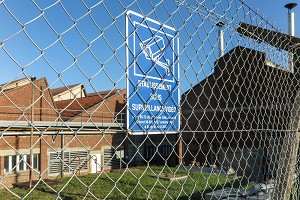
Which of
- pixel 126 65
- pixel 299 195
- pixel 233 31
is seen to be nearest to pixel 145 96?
pixel 126 65

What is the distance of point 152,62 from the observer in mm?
1709

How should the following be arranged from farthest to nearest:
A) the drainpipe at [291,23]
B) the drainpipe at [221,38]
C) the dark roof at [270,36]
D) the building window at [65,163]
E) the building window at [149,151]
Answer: the building window at [149,151], the drainpipe at [291,23], the dark roof at [270,36], the drainpipe at [221,38], the building window at [65,163]

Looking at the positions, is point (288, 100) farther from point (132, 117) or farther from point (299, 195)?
point (132, 117)

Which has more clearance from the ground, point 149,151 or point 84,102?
point 84,102

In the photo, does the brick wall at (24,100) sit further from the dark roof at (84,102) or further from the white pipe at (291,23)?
the white pipe at (291,23)

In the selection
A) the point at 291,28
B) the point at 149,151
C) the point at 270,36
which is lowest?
the point at 149,151

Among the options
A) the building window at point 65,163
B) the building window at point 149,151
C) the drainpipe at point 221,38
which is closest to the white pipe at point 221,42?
the drainpipe at point 221,38

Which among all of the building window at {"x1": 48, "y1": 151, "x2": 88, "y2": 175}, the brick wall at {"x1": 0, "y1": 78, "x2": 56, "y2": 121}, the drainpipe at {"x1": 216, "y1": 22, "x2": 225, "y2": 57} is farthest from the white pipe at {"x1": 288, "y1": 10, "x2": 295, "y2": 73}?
the brick wall at {"x1": 0, "y1": 78, "x2": 56, "y2": 121}

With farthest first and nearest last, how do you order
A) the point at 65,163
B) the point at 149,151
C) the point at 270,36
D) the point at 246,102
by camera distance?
the point at 149,151, the point at 246,102, the point at 270,36, the point at 65,163

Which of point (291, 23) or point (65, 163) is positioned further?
point (291, 23)

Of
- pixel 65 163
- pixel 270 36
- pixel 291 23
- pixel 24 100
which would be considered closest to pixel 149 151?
pixel 24 100

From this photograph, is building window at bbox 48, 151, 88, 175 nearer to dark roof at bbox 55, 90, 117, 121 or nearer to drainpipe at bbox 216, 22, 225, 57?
dark roof at bbox 55, 90, 117, 121

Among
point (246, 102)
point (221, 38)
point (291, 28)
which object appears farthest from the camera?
point (291, 28)

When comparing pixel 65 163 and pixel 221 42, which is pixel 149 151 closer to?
pixel 221 42
